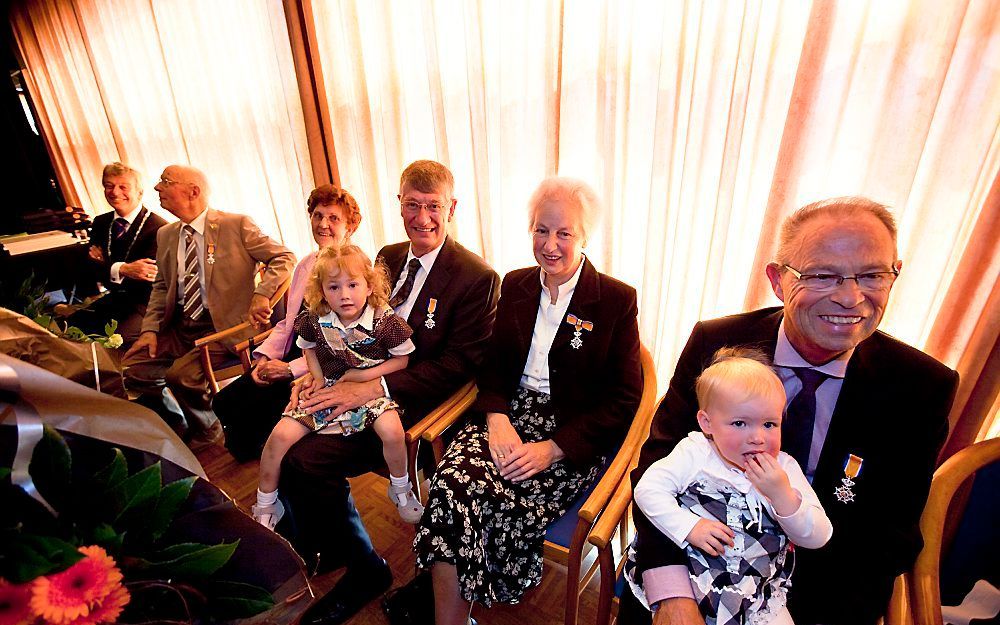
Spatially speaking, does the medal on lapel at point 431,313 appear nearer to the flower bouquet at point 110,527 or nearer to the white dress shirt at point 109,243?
the flower bouquet at point 110,527

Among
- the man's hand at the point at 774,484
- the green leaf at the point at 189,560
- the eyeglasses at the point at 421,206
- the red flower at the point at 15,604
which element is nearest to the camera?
Answer: the red flower at the point at 15,604

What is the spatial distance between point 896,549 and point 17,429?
5.30 feet

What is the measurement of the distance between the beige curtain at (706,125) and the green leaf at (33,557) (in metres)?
1.77

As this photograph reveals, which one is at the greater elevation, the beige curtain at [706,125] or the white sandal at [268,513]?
the beige curtain at [706,125]

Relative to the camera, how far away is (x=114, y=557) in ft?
1.74

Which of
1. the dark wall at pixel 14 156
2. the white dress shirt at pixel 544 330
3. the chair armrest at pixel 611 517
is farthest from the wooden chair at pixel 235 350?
the dark wall at pixel 14 156

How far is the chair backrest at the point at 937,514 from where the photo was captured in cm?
102

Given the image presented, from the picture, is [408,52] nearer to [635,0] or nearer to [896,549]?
[635,0]

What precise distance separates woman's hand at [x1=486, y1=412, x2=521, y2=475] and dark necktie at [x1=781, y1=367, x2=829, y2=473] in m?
0.82

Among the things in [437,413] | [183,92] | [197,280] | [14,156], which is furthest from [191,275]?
[14,156]

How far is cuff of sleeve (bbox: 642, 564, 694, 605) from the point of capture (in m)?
1.06

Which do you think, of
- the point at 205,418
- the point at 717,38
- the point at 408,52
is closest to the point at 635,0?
the point at 717,38

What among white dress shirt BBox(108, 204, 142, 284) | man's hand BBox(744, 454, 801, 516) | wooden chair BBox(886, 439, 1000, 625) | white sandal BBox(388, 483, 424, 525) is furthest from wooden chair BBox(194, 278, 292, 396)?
wooden chair BBox(886, 439, 1000, 625)

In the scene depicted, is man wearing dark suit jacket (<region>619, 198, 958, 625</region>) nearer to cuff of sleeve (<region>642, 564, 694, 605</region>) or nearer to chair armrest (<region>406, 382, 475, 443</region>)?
cuff of sleeve (<region>642, 564, 694, 605</region>)
